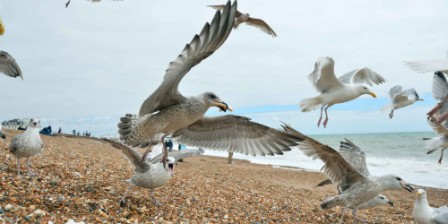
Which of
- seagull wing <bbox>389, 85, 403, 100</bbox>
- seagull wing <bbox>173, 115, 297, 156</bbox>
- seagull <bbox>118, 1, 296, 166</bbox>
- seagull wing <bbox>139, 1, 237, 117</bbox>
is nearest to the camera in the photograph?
seagull wing <bbox>139, 1, 237, 117</bbox>

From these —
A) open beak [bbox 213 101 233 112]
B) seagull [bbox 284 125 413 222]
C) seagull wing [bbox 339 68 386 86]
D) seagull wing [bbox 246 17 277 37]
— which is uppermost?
seagull wing [bbox 246 17 277 37]

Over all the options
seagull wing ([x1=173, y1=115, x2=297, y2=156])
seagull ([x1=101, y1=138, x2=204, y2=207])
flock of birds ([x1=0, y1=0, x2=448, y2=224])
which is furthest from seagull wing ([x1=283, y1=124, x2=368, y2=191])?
seagull ([x1=101, y1=138, x2=204, y2=207])

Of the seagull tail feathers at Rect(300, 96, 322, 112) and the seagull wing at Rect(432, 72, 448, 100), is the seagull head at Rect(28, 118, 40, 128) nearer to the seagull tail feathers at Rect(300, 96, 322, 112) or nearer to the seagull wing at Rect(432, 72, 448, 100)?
the seagull tail feathers at Rect(300, 96, 322, 112)

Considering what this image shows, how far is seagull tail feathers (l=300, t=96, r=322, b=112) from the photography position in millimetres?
7805

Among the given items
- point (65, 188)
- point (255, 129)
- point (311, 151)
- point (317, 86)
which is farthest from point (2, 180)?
point (317, 86)

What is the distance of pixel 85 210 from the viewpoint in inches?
143

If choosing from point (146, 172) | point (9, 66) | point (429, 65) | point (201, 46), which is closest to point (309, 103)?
point (429, 65)

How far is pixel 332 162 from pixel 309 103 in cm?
278

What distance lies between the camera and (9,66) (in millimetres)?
7785

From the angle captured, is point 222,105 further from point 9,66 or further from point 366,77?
point 366,77

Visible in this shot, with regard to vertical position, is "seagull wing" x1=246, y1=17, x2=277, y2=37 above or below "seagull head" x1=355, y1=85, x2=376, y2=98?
above

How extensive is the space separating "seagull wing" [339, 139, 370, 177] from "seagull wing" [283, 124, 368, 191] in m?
0.33

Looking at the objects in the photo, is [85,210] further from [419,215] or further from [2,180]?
[419,215]

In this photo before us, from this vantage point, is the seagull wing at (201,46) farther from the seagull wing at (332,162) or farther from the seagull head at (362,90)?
the seagull head at (362,90)
